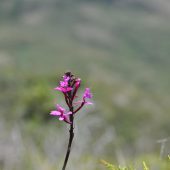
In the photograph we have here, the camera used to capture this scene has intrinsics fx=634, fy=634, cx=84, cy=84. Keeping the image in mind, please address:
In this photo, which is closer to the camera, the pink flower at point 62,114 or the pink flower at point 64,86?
the pink flower at point 64,86

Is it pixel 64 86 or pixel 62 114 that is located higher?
pixel 64 86

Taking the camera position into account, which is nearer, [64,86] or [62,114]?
[64,86]

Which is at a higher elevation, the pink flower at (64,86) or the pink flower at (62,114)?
the pink flower at (64,86)

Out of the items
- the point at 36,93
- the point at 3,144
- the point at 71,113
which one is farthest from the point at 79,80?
the point at 36,93

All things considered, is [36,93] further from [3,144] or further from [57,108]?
[57,108]

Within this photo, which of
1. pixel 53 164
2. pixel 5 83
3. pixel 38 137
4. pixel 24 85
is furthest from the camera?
pixel 5 83

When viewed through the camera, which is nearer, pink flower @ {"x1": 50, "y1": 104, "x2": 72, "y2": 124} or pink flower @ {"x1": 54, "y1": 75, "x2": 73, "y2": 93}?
pink flower @ {"x1": 54, "y1": 75, "x2": 73, "y2": 93}

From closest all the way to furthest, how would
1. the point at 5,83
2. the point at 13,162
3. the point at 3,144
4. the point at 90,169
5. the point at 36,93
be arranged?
the point at 90,169, the point at 13,162, the point at 3,144, the point at 36,93, the point at 5,83

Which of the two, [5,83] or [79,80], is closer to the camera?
[79,80]

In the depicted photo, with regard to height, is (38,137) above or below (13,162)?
below

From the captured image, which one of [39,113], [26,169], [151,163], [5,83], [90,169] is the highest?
[151,163]

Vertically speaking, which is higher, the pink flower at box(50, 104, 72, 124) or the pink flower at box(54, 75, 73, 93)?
the pink flower at box(54, 75, 73, 93)
